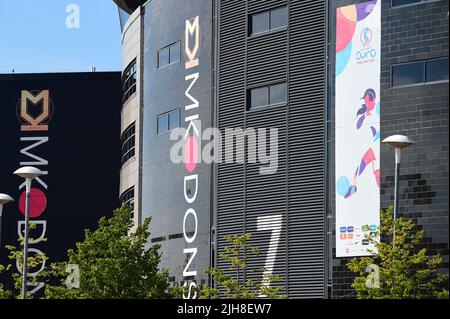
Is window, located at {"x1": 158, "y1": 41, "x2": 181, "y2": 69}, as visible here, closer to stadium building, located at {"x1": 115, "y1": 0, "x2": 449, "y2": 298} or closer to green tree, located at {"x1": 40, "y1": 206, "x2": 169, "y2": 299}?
stadium building, located at {"x1": 115, "y1": 0, "x2": 449, "y2": 298}

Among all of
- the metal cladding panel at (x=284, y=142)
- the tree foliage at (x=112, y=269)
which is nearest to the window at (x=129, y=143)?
the metal cladding panel at (x=284, y=142)

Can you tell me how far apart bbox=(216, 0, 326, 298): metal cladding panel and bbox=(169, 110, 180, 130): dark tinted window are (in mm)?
3096

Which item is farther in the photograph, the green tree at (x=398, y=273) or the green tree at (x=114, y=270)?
the green tree at (x=114, y=270)

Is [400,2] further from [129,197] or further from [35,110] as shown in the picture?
[35,110]

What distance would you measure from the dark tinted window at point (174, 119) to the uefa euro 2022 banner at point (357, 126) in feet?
34.6

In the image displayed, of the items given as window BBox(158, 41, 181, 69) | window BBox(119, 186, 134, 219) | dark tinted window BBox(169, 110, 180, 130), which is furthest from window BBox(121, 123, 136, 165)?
dark tinted window BBox(169, 110, 180, 130)

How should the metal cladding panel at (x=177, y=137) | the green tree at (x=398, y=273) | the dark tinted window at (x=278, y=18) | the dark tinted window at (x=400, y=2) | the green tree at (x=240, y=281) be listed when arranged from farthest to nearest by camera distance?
1. the metal cladding panel at (x=177, y=137)
2. the dark tinted window at (x=278, y=18)
3. the dark tinted window at (x=400, y=2)
4. the green tree at (x=240, y=281)
5. the green tree at (x=398, y=273)

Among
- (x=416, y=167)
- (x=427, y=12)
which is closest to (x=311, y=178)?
(x=416, y=167)

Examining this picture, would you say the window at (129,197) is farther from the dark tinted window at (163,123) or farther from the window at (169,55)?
the window at (169,55)

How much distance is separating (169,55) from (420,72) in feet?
52.9

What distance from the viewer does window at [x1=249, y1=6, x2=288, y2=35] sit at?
157 ft

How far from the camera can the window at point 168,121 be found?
52.5 meters
